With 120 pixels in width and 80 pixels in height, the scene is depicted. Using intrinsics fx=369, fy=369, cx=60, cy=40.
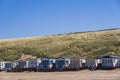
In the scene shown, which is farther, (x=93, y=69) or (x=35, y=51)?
(x=35, y=51)

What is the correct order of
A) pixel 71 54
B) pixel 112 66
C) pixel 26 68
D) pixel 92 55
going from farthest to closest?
1. pixel 71 54
2. pixel 92 55
3. pixel 26 68
4. pixel 112 66

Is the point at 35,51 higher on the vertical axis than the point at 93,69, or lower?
higher

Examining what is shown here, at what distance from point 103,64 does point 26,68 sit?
615 inches

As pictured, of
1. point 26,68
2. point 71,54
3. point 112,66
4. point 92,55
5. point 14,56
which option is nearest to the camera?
point 112,66

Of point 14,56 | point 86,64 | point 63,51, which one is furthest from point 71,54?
point 86,64

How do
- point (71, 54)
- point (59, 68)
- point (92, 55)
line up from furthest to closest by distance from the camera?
point (71, 54) < point (92, 55) < point (59, 68)

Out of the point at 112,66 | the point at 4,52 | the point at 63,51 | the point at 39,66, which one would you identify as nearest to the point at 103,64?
the point at 112,66

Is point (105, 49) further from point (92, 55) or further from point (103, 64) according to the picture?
point (103, 64)

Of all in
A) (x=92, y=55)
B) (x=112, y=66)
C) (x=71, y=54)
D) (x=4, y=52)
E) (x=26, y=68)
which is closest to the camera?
(x=112, y=66)

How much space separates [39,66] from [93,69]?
38.1 ft

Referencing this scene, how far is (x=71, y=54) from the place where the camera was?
81.8 m

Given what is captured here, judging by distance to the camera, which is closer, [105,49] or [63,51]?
[105,49]

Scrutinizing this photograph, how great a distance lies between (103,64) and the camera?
59.3 m

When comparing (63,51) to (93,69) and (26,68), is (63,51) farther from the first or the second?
(93,69)
